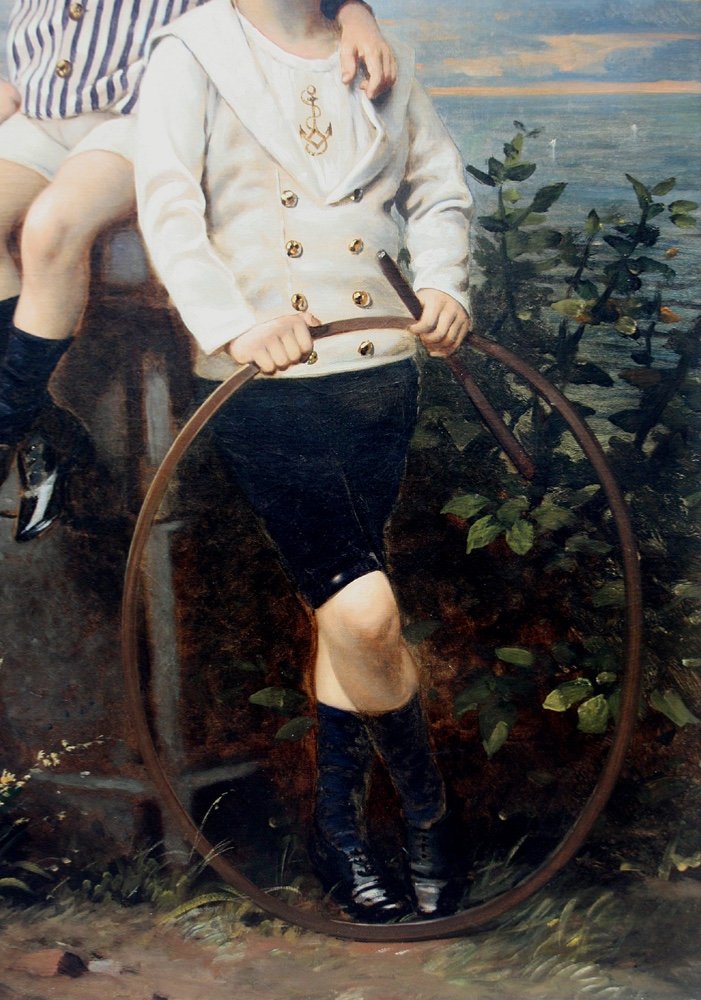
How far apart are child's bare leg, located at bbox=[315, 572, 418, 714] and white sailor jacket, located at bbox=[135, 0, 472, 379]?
1.71 ft

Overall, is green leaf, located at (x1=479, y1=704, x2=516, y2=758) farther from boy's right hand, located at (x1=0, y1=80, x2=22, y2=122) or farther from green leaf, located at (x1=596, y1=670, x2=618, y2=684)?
boy's right hand, located at (x1=0, y1=80, x2=22, y2=122)

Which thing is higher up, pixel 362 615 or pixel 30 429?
pixel 30 429

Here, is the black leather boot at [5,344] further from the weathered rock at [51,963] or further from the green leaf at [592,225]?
the green leaf at [592,225]

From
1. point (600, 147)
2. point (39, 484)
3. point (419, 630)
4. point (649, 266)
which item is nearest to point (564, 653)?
point (419, 630)

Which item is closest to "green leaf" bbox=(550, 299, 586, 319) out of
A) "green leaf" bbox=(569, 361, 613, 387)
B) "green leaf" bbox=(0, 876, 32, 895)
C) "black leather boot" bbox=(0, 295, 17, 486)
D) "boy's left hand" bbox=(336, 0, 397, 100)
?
"green leaf" bbox=(569, 361, 613, 387)

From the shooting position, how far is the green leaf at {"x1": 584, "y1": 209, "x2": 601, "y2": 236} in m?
2.46

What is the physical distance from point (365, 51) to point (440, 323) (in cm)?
62

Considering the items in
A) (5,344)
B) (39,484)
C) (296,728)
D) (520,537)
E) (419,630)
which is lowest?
(296,728)

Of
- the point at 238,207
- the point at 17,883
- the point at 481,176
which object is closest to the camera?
the point at 238,207

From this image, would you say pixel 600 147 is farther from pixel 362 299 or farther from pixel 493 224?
pixel 362 299

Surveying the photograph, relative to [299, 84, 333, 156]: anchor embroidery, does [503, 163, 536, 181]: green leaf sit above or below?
below

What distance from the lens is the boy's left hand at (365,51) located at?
7.80 feet

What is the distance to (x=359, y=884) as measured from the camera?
2.51 meters

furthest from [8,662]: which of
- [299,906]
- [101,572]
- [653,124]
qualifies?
[653,124]
